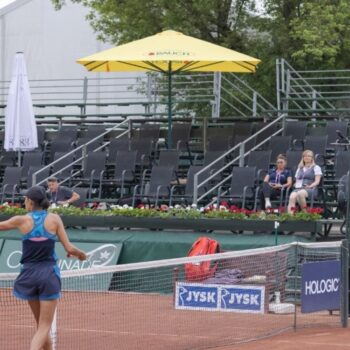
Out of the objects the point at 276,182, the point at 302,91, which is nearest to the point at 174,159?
the point at 276,182

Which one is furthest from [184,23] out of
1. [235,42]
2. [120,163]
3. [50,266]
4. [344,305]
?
[50,266]

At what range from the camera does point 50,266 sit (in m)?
10.3

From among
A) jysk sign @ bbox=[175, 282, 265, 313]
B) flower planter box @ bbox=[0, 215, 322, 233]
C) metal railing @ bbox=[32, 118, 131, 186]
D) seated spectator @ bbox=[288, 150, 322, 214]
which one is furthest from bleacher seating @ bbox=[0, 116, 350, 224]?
jysk sign @ bbox=[175, 282, 265, 313]

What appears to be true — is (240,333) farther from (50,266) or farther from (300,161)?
(300,161)

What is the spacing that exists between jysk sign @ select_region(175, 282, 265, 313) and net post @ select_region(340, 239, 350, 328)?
114cm

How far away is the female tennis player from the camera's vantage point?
403 inches

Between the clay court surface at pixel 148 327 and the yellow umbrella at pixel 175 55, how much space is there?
8431 mm

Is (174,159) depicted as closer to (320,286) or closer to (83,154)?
(83,154)

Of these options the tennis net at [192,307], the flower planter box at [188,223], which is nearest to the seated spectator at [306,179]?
the flower planter box at [188,223]

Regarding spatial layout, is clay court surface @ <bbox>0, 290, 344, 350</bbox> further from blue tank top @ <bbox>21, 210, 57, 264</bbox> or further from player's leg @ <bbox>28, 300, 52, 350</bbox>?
blue tank top @ <bbox>21, 210, 57, 264</bbox>

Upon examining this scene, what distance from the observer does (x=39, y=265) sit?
10.3 metres

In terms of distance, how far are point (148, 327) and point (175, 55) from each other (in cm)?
951

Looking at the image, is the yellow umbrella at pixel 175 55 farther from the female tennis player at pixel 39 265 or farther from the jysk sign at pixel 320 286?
the female tennis player at pixel 39 265

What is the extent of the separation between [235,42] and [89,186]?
28.8 feet
